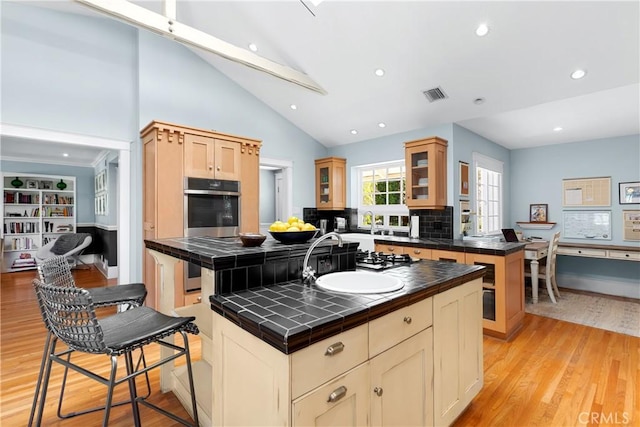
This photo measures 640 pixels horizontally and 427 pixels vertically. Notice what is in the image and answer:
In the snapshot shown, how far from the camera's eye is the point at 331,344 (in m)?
1.06

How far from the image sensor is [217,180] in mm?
3549

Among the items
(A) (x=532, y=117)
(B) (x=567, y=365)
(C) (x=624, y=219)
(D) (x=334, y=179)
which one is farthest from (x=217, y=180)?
(C) (x=624, y=219)

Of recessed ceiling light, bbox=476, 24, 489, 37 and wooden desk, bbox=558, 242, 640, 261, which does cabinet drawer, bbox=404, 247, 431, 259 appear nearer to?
recessed ceiling light, bbox=476, 24, 489, 37

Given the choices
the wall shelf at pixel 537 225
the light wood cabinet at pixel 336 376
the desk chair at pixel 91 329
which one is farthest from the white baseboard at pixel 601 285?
the desk chair at pixel 91 329

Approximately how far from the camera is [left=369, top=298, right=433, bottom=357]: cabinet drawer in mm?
1229

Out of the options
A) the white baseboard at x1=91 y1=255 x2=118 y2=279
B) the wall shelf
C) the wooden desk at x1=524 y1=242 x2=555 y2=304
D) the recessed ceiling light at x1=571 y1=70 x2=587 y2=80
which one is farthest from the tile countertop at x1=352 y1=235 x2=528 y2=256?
the white baseboard at x1=91 y1=255 x2=118 y2=279

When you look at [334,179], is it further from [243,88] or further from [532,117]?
[532,117]

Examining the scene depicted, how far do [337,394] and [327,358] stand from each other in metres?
0.14

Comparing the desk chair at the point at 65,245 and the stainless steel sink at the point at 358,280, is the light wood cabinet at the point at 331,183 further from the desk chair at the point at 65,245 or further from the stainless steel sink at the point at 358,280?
the desk chair at the point at 65,245

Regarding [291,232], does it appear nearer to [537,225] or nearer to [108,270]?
[537,225]

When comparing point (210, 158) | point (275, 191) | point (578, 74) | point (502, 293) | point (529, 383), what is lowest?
point (529, 383)

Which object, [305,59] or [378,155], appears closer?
[305,59]

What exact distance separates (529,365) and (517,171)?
406 centimetres

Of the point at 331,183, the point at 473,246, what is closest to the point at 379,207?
the point at 331,183
